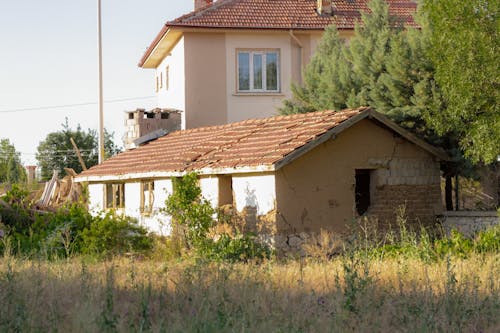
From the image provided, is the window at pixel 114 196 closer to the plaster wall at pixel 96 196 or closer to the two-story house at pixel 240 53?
the plaster wall at pixel 96 196

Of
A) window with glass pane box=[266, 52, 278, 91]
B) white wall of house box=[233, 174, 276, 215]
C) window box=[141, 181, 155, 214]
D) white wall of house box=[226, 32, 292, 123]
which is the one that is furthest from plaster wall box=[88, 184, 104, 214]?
white wall of house box=[233, 174, 276, 215]

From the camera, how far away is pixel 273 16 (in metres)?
30.5

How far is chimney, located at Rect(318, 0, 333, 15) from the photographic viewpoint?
31250 millimetres

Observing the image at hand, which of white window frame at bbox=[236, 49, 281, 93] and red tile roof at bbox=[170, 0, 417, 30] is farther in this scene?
white window frame at bbox=[236, 49, 281, 93]

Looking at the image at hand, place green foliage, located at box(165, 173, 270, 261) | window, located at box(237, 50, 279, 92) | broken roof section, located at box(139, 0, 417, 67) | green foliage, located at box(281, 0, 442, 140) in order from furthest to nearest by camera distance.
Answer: window, located at box(237, 50, 279, 92), broken roof section, located at box(139, 0, 417, 67), green foliage, located at box(281, 0, 442, 140), green foliage, located at box(165, 173, 270, 261)

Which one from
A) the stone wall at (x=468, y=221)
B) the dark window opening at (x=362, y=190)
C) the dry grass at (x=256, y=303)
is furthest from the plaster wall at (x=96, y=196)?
the dry grass at (x=256, y=303)

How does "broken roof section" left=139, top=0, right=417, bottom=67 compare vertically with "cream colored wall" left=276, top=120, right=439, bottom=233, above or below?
above

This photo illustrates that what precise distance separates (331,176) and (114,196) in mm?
9363

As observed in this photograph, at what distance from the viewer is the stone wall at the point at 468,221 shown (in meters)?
20.8

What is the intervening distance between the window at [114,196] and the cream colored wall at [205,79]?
3892 mm

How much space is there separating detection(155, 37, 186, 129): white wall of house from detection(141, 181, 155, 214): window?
20.4 feet

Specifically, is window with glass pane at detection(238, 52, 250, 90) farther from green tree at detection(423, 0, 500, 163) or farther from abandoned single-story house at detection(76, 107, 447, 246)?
green tree at detection(423, 0, 500, 163)

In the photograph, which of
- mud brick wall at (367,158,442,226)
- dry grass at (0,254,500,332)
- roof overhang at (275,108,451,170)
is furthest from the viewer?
mud brick wall at (367,158,442,226)

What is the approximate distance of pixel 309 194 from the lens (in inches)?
757
